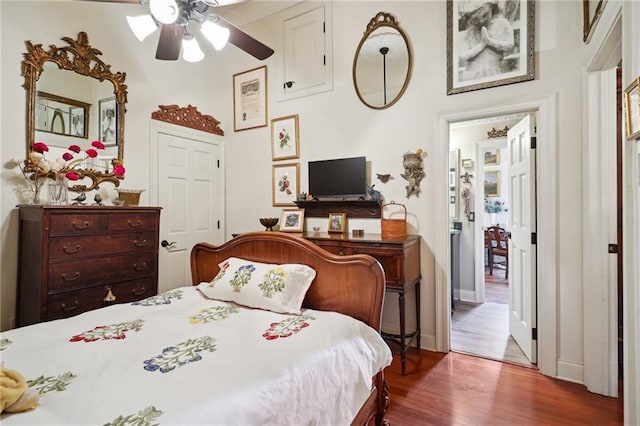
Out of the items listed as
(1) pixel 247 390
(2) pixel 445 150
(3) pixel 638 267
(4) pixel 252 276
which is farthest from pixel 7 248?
(3) pixel 638 267

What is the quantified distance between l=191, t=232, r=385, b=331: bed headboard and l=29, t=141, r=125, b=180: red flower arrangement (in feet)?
4.81

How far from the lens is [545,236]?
2.40 meters

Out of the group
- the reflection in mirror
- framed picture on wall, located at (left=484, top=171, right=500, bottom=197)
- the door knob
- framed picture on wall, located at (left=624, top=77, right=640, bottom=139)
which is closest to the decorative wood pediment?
the door knob

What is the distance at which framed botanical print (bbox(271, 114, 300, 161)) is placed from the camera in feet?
11.7

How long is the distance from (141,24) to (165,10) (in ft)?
1.13

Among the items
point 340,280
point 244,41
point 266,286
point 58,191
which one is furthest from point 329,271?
point 58,191

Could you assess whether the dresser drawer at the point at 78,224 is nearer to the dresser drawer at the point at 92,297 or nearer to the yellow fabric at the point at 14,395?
the dresser drawer at the point at 92,297

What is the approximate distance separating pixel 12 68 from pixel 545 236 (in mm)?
4196

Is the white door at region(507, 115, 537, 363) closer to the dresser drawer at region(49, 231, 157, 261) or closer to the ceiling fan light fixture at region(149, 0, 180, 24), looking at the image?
the ceiling fan light fixture at region(149, 0, 180, 24)

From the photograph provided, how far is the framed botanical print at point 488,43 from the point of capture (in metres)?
2.45

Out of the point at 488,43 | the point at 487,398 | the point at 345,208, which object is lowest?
the point at 487,398

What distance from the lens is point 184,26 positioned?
2.01 metres

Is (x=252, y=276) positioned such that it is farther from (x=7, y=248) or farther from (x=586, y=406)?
(x=586, y=406)

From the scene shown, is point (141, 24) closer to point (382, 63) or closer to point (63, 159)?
point (63, 159)
